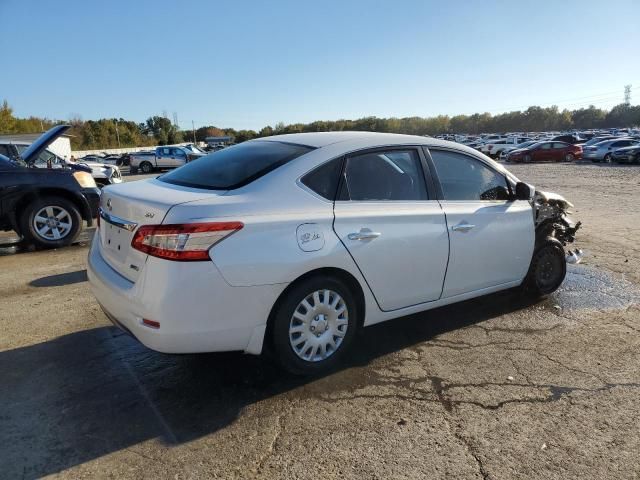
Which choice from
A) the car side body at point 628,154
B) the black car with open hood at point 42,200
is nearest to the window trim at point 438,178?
the black car with open hood at point 42,200

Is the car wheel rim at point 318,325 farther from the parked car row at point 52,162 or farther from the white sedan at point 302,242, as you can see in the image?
the parked car row at point 52,162

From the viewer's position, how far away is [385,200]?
3660 millimetres

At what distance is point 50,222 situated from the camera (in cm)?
762

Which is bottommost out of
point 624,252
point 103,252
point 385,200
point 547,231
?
point 624,252

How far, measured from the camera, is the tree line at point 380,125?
2920 inches

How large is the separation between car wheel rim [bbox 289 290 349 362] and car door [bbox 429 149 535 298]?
3.40ft

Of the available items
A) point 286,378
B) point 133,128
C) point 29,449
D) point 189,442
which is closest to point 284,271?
point 286,378

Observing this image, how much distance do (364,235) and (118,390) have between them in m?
1.90

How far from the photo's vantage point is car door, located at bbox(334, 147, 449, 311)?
11.3 ft

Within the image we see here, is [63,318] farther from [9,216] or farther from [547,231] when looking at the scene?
[547,231]

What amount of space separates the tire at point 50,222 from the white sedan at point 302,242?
4.52 m

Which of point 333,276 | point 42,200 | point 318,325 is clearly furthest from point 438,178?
point 42,200

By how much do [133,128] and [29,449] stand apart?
91966 millimetres

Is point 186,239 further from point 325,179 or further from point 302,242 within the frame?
point 325,179
